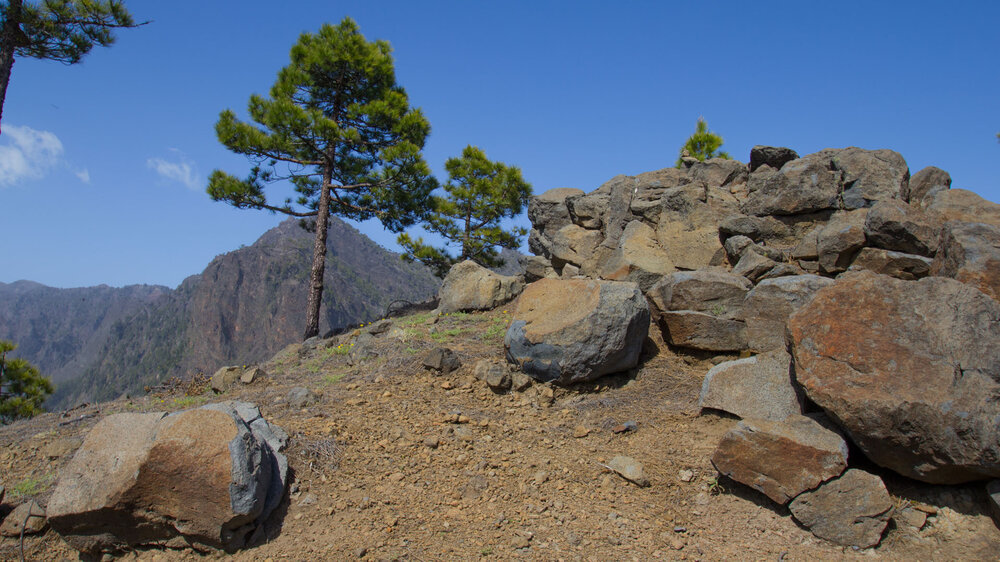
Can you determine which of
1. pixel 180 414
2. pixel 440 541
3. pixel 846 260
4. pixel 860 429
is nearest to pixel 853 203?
pixel 846 260

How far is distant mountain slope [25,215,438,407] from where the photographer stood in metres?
61.4

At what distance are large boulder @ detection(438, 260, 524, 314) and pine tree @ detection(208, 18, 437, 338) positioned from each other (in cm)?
363

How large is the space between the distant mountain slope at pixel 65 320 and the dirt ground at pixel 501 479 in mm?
94824

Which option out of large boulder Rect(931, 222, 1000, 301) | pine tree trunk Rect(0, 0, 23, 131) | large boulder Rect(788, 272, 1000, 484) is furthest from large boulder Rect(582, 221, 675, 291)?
pine tree trunk Rect(0, 0, 23, 131)

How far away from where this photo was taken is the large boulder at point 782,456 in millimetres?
4168

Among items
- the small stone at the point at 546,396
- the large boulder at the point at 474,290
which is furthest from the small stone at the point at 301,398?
the large boulder at the point at 474,290

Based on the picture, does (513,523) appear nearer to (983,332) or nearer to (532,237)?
(983,332)

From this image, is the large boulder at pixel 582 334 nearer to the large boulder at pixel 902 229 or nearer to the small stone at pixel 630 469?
the small stone at pixel 630 469

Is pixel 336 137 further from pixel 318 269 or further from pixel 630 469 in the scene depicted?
pixel 630 469

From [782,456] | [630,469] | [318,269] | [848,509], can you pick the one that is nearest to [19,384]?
[318,269]

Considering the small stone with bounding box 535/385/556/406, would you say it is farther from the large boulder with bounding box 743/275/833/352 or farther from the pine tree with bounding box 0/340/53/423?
the pine tree with bounding box 0/340/53/423

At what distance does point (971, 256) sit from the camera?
16.8 feet

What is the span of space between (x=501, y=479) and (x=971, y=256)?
16.8 ft

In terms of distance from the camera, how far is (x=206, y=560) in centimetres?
433
